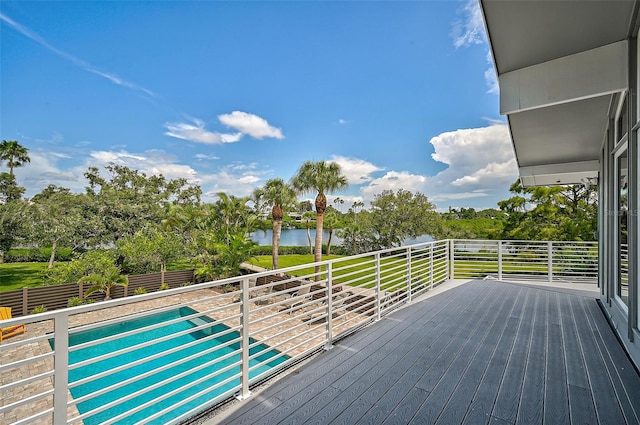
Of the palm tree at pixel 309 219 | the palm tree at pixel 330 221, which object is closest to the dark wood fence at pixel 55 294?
the palm tree at pixel 309 219

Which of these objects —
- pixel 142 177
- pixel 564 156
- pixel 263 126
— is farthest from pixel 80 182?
pixel 564 156

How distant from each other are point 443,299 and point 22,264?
2841cm

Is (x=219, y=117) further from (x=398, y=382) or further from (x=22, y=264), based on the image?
(x=398, y=382)

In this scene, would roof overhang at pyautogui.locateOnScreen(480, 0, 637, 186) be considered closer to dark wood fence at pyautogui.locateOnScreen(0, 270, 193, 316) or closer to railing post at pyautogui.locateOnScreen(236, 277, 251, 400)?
railing post at pyautogui.locateOnScreen(236, 277, 251, 400)

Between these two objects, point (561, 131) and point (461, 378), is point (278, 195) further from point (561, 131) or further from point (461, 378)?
point (461, 378)

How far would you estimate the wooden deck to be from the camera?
2.11m

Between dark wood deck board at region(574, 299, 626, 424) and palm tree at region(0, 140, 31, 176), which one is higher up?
palm tree at region(0, 140, 31, 176)

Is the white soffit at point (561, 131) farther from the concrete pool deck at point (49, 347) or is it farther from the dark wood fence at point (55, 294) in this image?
the dark wood fence at point (55, 294)

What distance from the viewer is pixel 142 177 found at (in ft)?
81.1

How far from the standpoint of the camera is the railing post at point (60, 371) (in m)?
1.51

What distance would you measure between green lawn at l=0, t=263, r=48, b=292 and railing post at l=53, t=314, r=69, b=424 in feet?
69.0

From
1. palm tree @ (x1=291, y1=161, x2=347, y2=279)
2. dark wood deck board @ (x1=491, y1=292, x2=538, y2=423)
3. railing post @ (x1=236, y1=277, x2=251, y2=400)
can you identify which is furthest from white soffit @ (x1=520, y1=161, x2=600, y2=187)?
palm tree @ (x1=291, y1=161, x2=347, y2=279)

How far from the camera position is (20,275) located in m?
19.7

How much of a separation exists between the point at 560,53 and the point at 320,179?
38.6 ft
